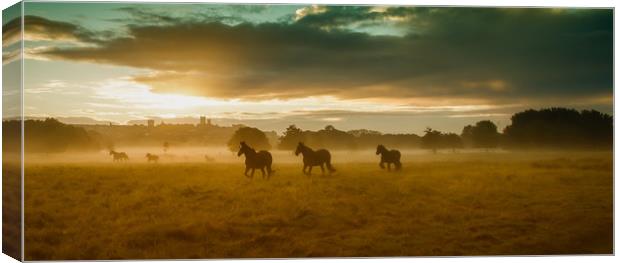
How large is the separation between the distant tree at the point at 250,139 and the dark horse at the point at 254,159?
6 centimetres

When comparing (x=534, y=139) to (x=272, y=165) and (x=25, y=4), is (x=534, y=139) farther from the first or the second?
(x=25, y=4)

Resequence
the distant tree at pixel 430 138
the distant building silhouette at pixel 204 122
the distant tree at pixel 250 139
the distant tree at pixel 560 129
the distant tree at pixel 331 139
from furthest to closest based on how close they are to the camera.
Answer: the distant tree at pixel 560 129, the distant tree at pixel 430 138, the distant tree at pixel 331 139, the distant tree at pixel 250 139, the distant building silhouette at pixel 204 122

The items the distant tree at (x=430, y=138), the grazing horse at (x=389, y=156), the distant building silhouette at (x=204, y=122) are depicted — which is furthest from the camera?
the distant tree at (x=430, y=138)

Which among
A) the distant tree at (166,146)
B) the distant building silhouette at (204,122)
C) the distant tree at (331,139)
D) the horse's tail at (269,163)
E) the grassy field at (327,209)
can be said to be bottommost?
the grassy field at (327,209)

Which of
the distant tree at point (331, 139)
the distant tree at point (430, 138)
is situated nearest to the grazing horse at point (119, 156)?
the distant tree at point (331, 139)

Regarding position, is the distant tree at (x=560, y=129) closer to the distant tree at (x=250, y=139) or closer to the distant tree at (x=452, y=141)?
the distant tree at (x=452, y=141)

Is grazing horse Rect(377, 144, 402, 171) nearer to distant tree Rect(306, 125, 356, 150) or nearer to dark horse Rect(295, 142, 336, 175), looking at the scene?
distant tree Rect(306, 125, 356, 150)

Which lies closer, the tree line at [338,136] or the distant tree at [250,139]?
the tree line at [338,136]

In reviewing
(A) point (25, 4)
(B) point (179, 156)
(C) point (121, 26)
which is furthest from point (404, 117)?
(A) point (25, 4)

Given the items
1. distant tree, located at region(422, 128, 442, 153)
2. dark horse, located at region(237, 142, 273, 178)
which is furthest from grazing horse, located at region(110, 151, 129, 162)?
distant tree, located at region(422, 128, 442, 153)

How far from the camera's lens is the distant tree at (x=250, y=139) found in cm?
1063

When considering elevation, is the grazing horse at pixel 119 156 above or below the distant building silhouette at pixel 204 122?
below

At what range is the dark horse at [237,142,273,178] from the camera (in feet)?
34.9

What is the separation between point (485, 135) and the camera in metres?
11.1
